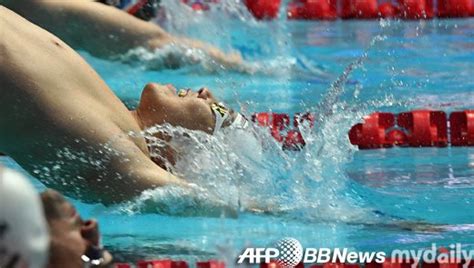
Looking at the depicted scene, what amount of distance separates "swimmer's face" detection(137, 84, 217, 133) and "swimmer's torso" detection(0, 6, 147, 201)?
57 mm

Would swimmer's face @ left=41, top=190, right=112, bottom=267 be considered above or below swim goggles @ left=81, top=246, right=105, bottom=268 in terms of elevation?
above

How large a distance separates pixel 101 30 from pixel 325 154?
120 centimetres

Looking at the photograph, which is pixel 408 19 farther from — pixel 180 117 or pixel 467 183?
pixel 180 117

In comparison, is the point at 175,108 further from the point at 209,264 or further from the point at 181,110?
the point at 209,264

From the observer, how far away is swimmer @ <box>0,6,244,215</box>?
91.5 inches

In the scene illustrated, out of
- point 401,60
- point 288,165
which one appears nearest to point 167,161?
point 288,165

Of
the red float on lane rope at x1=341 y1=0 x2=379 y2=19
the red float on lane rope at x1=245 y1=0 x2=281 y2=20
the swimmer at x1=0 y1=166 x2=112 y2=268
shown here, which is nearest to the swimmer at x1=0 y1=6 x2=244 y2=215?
the swimmer at x1=0 y1=166 x2=112 y2=268

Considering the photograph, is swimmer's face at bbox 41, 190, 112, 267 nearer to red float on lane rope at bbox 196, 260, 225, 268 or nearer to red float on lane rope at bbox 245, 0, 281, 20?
red float on lane rope at bbox 196, 260, 225, 268

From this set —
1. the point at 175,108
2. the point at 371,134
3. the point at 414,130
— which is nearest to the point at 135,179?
the point at 175,108

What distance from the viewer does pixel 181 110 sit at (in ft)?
8.30

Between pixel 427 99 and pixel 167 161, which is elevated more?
pixel 427 99

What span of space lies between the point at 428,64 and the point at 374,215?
1.49 m

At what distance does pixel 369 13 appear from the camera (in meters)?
4.73

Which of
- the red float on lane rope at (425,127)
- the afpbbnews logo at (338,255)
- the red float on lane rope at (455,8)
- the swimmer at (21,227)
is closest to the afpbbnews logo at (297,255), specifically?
the afpbbnews logo at (338,255)
